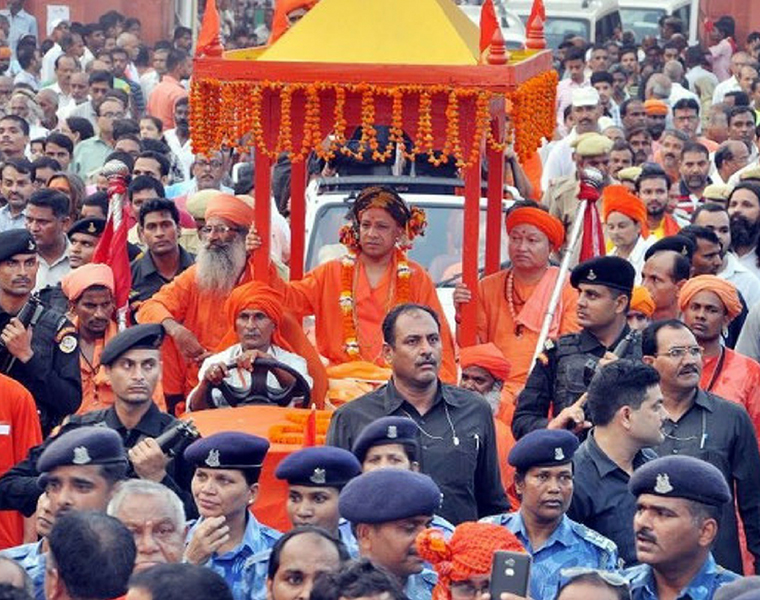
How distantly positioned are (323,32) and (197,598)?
554 cm

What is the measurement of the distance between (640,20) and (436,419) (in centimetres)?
2353

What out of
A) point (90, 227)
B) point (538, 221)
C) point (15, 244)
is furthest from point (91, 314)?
point (538, 221)

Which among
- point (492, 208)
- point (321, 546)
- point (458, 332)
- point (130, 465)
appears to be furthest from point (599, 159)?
point (321, 546)

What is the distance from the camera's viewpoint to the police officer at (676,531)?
24.8ft

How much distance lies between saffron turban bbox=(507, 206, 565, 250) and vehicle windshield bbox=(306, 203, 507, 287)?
937 millimetres

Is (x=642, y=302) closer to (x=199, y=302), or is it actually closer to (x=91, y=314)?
(x=199, y=302)

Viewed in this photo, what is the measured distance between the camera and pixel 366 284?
36.4ft

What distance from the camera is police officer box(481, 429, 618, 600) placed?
8.00 m

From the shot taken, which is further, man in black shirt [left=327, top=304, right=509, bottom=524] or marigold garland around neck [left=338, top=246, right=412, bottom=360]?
marigold garland around neck [left=338, top=246, right=412, bottom=360]

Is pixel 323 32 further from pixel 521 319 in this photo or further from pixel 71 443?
pixel 71 443

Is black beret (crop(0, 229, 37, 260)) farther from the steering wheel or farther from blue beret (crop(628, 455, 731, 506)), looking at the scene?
blue beret (crop(628, 455, 731, 506))

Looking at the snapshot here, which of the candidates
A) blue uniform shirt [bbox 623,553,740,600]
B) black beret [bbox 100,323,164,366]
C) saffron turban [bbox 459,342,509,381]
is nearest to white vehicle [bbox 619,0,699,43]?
saffron turban [bbox 459,342,509,381]

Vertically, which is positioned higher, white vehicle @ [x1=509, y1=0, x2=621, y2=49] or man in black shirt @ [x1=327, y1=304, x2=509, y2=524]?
man in black shirt @ [x1=327, y1=304, x2=509, y2=524]

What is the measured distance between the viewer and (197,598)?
6.04 m
